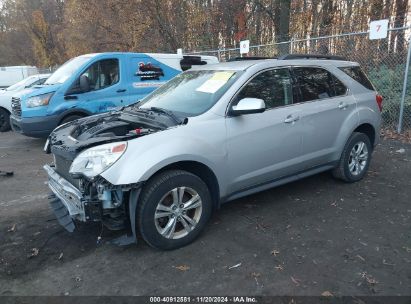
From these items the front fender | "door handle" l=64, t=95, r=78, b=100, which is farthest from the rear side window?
"door handle" l=64, t=95, r=78, b=100

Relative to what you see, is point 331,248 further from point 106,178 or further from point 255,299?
point 106,178

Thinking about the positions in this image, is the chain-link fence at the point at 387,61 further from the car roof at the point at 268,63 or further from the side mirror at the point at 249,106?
the side mirror at the point at 249,106

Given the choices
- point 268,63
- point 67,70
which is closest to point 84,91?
point 67,70

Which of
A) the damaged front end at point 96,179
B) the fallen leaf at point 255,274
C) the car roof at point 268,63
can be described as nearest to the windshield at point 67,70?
the car roof at point 268,63

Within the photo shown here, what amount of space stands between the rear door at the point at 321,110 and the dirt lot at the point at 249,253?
61 cm

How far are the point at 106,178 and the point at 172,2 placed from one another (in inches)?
666

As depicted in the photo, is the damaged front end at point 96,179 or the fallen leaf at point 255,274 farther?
the damaged front end at point 96,179

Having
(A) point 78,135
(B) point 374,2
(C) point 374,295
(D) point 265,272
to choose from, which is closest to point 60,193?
(A) point 78,135

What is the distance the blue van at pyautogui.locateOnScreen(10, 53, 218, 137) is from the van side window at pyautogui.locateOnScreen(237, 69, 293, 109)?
4.49m

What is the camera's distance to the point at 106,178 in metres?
3.17

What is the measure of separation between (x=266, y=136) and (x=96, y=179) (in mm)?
1882

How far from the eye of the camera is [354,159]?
5.27 m

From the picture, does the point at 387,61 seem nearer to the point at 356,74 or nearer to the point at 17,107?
the point at 356,74

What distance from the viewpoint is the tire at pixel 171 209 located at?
3.36m
